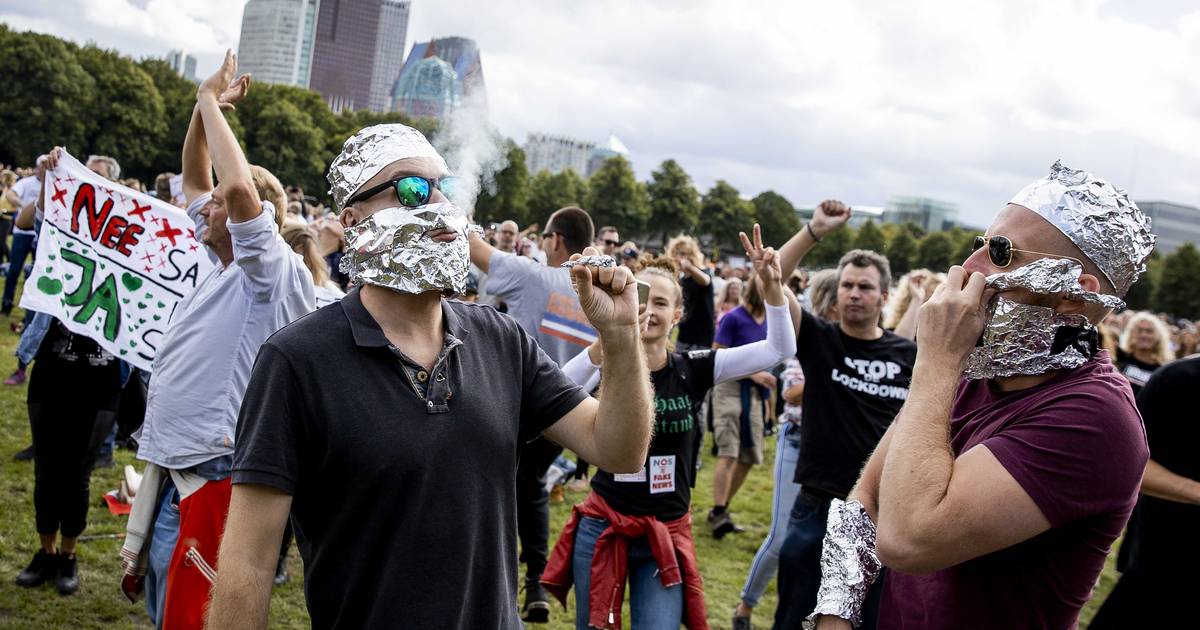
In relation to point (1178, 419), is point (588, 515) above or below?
below

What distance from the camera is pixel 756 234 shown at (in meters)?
4.50

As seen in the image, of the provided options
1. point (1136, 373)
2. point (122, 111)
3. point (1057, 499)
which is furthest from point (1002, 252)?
point (122, 111)

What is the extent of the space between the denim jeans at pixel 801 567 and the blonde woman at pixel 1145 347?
491cm

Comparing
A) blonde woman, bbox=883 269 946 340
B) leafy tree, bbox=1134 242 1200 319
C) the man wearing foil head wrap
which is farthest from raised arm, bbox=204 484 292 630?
leafy tree, bbox=1134 242 1200 319

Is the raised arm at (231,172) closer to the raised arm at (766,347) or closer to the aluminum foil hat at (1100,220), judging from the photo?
the raised arm at (766,347)

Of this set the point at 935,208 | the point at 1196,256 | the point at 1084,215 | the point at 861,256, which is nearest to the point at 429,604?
the point at 1084,215

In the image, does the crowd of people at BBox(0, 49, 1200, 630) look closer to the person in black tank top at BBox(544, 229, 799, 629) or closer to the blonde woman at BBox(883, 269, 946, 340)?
the person in black tank top at BBox(544, 229, 799, 629)

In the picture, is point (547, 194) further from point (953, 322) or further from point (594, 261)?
point (953, 322)

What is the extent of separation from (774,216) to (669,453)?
105 metres

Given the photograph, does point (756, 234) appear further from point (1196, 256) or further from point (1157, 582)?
point (1196, 256)

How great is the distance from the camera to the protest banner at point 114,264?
16.6 feet

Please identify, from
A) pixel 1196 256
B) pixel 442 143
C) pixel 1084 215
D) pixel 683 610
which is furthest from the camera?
pixel 1196 256

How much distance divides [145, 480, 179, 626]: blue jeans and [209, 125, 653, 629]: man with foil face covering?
2017mm

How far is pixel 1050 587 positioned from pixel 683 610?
247 centimetres
